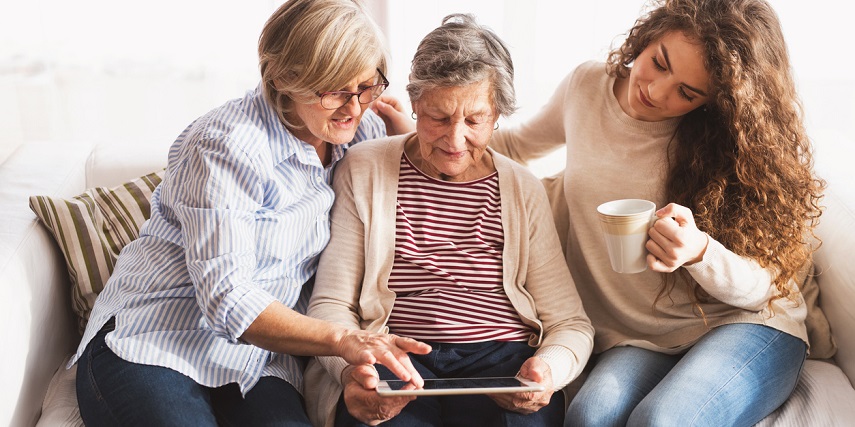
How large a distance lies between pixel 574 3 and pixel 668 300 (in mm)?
1384

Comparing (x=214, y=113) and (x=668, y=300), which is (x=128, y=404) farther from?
(x=668, y=300)

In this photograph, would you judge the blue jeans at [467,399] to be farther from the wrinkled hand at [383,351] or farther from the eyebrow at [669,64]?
the eyebrow at [669,64]

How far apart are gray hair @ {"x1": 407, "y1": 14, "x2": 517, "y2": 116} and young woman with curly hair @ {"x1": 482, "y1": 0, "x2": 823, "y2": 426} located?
293mm

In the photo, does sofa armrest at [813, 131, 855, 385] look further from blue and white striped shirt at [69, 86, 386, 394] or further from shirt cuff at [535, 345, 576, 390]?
blue and white striped shirt at [69, 86, 386, 394]

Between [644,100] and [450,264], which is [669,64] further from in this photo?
[450,264]

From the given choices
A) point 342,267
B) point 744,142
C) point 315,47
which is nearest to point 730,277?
point 744,142

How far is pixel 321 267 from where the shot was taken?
188 centimetres

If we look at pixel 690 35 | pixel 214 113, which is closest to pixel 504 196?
pixel 690 35

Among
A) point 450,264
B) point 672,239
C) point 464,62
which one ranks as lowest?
point 450,264

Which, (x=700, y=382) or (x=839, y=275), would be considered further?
(x=839, y=275)

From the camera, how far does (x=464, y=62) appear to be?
1743 mm

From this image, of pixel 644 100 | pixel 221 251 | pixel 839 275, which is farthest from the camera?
pixel 839 275

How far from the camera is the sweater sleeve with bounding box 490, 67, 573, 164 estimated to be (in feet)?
6.99

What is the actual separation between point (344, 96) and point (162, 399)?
0.68 meters
